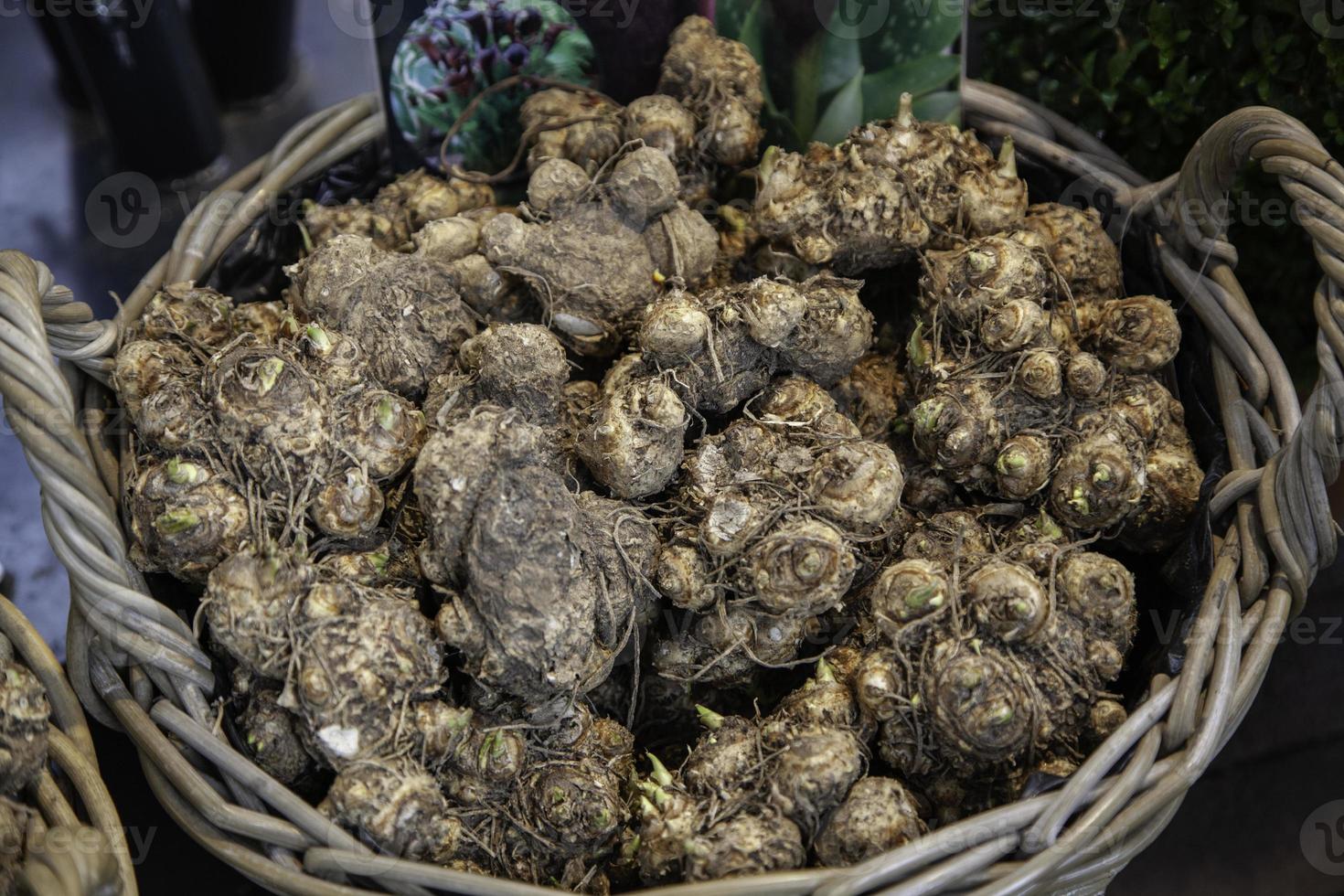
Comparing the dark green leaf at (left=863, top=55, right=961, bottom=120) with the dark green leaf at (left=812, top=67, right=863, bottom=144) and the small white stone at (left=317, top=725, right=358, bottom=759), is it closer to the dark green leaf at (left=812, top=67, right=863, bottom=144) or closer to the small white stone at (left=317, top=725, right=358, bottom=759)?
the dark green leaf at (left=812, top=67, right=863, bottom=144)

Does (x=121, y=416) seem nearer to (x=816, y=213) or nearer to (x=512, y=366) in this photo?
(x=512, y=366)

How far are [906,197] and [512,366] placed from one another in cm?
47

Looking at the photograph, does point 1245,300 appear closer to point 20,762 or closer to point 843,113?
point 843,113

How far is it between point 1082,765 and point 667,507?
45 cm

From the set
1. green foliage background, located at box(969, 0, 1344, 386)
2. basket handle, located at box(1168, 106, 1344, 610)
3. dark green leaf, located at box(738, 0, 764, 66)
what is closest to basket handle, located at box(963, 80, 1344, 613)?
basket handle, located at box(1168, 106, 1344, 610)

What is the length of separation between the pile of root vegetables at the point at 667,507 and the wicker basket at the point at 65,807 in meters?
0.12

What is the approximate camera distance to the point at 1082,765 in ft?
3.02

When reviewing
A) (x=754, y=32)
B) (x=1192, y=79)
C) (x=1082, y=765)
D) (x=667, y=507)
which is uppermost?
(x=754, y=32)

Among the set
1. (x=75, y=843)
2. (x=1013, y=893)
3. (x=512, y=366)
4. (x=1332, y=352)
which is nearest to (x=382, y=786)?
(x=75, y=843)

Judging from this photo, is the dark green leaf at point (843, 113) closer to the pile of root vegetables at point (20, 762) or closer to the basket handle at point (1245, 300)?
the basket handle at point (1245, 300)

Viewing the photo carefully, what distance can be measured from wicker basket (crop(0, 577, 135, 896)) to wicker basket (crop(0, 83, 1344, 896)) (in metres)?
0.03

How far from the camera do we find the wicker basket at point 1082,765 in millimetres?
876

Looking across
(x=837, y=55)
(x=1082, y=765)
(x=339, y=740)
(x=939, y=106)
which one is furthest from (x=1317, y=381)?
(x=339, y=740)

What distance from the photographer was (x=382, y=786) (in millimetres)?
906
